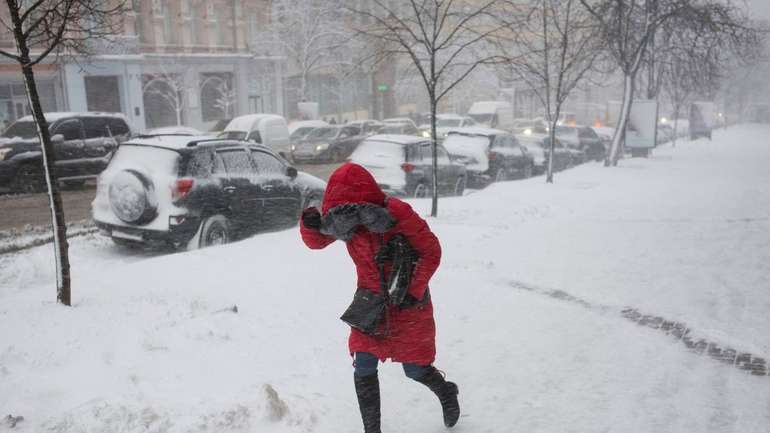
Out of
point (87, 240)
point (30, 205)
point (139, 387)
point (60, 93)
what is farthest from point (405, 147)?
point (60, 93)

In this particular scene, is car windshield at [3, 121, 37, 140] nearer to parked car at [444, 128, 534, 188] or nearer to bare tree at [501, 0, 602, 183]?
parked car at [444, 128, 534, 188]

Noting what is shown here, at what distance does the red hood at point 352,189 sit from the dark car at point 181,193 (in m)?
→ 5.34

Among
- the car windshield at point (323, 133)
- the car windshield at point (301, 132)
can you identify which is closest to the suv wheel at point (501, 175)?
the car windshield at point (323, 133)

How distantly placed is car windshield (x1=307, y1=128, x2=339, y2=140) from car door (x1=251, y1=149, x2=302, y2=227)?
1467cm

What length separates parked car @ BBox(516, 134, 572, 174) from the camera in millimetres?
21919

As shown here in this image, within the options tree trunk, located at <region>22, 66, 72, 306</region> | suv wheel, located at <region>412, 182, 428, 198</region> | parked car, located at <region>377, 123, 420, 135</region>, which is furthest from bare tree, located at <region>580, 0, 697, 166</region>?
tree trunk, located at <region>22, 66, 72, 306</region>

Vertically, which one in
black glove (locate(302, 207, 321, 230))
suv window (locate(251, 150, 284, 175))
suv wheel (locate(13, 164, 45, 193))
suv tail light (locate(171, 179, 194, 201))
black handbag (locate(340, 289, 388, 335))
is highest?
black glove (locate(302, 207, 321, 230))

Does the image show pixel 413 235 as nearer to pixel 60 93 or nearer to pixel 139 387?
pixel 139 387

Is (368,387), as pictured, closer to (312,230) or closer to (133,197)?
(312,230)

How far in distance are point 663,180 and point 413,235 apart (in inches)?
639

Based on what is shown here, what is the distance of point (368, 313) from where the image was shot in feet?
10.9

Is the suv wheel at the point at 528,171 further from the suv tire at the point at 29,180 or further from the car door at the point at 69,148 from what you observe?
the suv tire at the point at 29,180

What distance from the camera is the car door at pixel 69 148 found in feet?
48.4

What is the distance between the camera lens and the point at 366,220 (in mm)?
3191
